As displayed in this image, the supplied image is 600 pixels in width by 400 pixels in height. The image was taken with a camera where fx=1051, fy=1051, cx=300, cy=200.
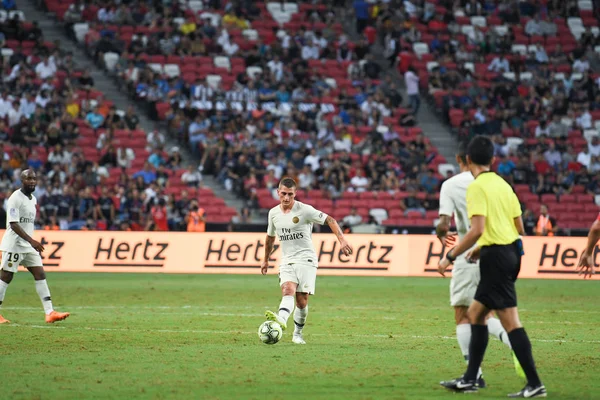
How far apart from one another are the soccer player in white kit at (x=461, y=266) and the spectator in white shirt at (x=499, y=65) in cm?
3365

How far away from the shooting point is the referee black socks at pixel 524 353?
9.43 meters

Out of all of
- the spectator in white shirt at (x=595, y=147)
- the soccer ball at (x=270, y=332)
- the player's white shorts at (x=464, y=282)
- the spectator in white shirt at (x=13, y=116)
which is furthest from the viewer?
the spectator in white shirt at (x=595, y=147)

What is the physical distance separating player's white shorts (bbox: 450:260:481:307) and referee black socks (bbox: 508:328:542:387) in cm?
93

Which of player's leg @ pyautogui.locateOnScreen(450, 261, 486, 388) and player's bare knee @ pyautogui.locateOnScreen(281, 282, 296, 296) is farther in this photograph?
player's bare knee @ pyautogui.locateOnScreen(281, 282, 296, 296)

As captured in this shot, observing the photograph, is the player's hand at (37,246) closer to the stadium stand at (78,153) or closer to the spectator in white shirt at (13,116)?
the stadium stand at (78,153)

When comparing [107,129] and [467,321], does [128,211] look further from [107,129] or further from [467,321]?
Result: [467,321]

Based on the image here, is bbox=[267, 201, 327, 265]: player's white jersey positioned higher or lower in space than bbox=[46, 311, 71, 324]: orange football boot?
higher

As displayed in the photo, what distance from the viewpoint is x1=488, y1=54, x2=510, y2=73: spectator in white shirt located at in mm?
43406

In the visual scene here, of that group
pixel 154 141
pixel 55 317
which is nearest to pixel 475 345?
pixel 55 317

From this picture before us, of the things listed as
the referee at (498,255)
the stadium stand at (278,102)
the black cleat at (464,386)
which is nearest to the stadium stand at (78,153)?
the stadium stand at (278,102)

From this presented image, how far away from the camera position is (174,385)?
33.6ft

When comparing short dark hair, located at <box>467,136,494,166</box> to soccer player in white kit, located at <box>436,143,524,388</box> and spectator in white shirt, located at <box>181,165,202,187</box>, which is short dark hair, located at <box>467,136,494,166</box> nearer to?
soccer player in white kit, located at <box>436,143,524,388</box>

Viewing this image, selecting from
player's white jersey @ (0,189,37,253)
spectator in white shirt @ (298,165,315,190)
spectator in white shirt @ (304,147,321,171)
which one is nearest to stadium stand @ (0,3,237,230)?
spectator in white shirt @ (298,165,315,190)

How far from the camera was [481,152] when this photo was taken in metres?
9.81
